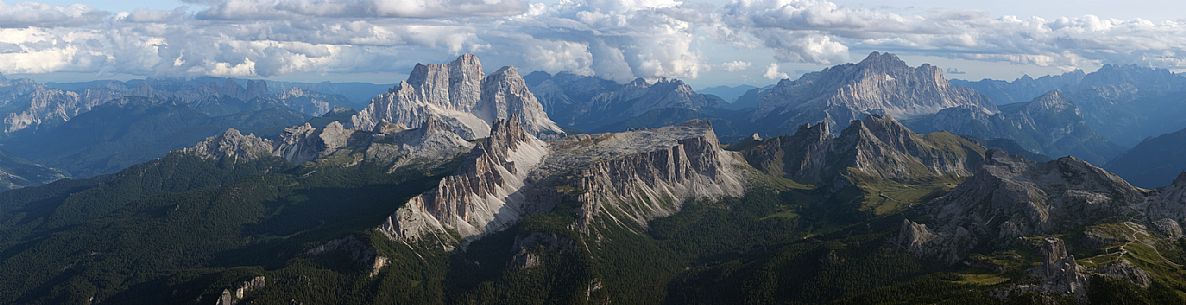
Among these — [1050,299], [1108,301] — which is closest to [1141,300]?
[1108,301]

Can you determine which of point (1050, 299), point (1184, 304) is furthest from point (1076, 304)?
point (1184, 304)

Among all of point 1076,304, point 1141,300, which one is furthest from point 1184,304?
point 1076,304

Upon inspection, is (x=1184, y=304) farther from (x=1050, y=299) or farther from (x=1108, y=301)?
(x=1050, y=299)

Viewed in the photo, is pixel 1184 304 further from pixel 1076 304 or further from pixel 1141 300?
pixel 1076 304

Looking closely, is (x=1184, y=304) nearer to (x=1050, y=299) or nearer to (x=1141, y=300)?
(x=1141, y=300)

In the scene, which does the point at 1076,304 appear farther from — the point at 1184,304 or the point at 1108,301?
the point at 1184,304

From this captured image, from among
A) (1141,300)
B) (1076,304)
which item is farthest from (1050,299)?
(1141,300)
